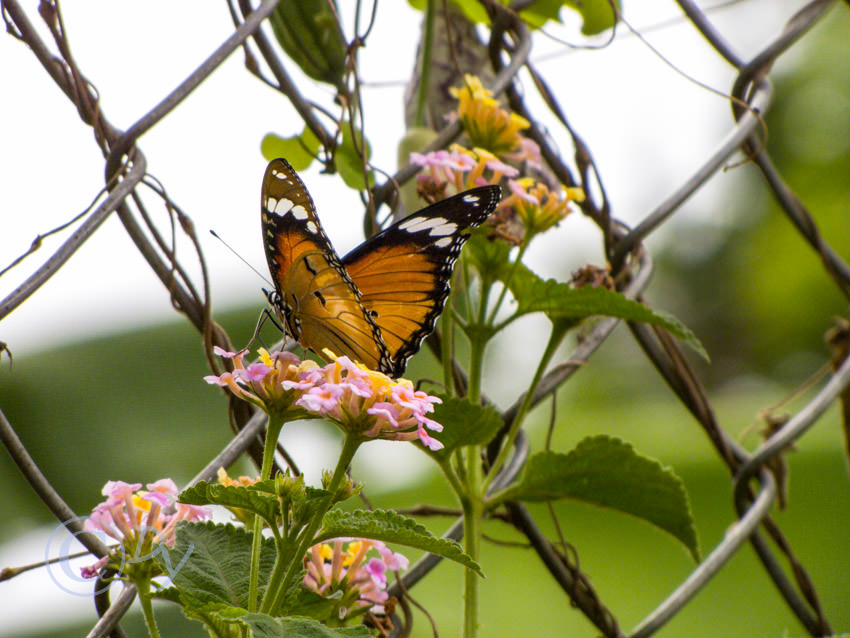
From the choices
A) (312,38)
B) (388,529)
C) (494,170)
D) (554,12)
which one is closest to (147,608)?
(388,529)

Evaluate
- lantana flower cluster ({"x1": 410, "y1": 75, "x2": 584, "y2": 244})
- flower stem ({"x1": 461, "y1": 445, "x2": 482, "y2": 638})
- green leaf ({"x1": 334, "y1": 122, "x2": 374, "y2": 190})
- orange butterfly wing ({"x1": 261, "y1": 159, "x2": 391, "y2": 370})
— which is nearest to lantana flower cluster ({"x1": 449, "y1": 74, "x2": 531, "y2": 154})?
lantana flower cluster ({"x1": 410, "y1": 75, "x2": 584, "y2": 244})

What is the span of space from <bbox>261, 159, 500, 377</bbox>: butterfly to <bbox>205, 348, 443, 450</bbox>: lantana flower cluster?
221mm

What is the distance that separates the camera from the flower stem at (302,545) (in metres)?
0.50

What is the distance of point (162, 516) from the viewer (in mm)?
565

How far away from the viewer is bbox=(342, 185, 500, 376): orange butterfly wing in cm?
81

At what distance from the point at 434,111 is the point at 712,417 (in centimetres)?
53

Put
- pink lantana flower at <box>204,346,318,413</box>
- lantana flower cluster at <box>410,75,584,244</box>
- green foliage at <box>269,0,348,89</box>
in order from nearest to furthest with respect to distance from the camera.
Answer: pink lantana flower at <box>204,346,318,413</box>, lantana flower cluster at <box>410,75,584,244</box>, green foliage at <box>269,0,348,89</box>

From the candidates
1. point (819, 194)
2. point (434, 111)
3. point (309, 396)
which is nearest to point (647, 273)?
point (434, 111)

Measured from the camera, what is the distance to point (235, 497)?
50cm

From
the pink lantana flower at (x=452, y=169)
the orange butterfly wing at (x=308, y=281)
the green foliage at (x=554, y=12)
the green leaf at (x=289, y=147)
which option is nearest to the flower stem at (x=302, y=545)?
the orange butterfly wing at (x=308, y=281)

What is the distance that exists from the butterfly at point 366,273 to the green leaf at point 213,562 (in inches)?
9.5

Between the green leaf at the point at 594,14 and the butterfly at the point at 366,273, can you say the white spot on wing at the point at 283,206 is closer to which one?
the butterfly at the point at 366,273

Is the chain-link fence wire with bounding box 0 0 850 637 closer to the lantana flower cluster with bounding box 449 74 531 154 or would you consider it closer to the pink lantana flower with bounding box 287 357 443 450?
the lantana flower cluster with bounding box 449 74 531 154

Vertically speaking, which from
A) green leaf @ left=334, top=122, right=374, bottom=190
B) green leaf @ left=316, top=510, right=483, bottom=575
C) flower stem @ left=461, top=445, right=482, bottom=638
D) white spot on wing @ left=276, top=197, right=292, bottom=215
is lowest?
flower stem @ left=461, top=445, right=482, bottom=638
